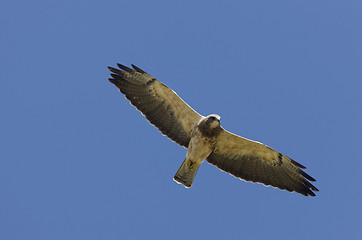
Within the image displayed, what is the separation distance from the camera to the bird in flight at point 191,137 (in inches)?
447

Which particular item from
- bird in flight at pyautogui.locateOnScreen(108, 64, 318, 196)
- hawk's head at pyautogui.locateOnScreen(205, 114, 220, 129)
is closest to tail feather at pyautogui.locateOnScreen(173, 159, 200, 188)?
bird in flight at pyautogui.locateOnScreen(108, 64, 318, 196)

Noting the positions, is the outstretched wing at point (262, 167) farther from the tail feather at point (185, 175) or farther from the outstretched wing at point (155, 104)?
the outstretched wing at point (155, 104)

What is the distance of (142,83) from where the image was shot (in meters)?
11.5

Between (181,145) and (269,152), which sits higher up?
(269,152)

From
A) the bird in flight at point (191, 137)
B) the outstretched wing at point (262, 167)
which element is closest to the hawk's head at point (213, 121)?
the bird in flight at point (191, 137)

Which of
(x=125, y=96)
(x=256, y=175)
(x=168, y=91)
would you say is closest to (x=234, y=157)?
(x=256, y=175)

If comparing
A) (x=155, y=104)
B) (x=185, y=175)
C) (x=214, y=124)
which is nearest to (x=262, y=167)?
(x=214, y=124)

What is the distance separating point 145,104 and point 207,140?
1822mm

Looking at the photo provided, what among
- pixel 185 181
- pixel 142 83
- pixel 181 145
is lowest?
pixel 185 181

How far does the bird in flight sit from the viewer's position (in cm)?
1134

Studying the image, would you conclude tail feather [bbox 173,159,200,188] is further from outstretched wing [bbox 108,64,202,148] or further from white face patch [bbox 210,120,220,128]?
white face patch [bbox 210,120,220,128]

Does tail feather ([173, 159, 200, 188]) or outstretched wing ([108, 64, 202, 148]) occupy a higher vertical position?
outstretched wing ([108, 64, 202, 148])

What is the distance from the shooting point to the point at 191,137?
1126 cm

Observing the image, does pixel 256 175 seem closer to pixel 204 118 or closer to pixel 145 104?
pixel 204 118
